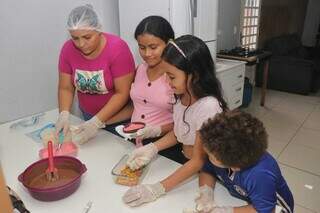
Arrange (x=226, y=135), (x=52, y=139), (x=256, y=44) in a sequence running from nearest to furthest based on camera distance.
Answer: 1. (x=226, y=135)
2. (x=52, y=139)
3. (x=256, y=44)

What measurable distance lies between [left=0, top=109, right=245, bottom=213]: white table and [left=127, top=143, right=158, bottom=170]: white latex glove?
0.19 ft

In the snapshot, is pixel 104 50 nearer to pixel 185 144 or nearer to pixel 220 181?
pixel 185 144

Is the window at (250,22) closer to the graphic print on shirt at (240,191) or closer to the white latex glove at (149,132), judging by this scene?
the white latex glove at (149,132)

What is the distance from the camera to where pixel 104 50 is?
149cm

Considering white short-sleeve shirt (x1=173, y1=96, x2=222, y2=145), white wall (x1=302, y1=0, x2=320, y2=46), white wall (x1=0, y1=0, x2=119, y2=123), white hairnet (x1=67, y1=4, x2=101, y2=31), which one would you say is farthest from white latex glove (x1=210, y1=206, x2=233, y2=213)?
white wall (x1=302, y1=0, x2=320, y2=46)

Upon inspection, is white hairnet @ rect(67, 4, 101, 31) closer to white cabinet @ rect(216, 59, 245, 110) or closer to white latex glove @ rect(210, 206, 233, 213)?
white latex glove @ rect(210, 206, 233, 213)

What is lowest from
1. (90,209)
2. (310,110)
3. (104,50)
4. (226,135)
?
(310,110)

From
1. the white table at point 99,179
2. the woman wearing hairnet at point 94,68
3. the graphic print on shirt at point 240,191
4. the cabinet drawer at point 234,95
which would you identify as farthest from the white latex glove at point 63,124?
the cabinet drawer at point 234,95

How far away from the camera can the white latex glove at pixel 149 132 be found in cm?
129

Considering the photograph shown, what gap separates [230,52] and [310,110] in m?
1.37

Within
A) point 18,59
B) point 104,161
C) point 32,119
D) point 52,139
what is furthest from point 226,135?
point 18,59

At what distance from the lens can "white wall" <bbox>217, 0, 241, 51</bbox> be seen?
368 centimetres

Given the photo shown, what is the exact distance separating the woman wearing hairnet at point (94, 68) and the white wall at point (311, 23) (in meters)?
6.05

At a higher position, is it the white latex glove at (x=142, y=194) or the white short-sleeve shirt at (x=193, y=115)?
the white short-sleeve shirt at (x=193, y=115)
